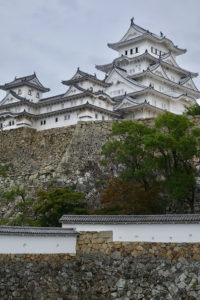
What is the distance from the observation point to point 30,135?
2155 centimetres

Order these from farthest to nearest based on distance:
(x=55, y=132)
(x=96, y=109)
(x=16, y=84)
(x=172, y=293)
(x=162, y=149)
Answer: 1. (x=16, y=84)
2. (x=96, y=109)
3. (x=55, y=132)
4. (x=162, y=149)
5. (x=172, y=293)

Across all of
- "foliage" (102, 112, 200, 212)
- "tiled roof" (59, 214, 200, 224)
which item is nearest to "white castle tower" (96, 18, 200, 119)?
"foliage" (102, 112, 200, 212)

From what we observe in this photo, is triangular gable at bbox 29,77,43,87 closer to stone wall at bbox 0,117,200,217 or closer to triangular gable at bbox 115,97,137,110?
triangular gable at bbox 115,97,137,110

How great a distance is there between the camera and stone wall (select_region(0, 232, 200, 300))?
10.5m

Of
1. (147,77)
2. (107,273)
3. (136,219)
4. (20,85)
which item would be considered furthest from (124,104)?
(107,273)

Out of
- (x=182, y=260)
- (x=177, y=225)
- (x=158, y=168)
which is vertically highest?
(x=158, y=168)

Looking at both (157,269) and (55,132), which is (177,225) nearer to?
(157,269)

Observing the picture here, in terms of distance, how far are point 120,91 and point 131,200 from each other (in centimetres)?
1866

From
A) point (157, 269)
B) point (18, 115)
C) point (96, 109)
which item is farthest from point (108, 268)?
point (18, 115)

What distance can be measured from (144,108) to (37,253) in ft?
64.5

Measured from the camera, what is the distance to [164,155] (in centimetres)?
1526

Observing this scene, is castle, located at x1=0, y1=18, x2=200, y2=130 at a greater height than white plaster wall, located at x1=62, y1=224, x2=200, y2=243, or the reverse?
castle, located at x1=0, y1=18, x2=200, y2=130

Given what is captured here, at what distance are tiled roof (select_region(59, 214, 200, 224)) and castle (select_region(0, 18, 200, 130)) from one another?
55.9ft

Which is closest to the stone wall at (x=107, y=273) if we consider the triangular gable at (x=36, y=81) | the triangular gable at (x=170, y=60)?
the triangular gable at (x=170, y=60)
